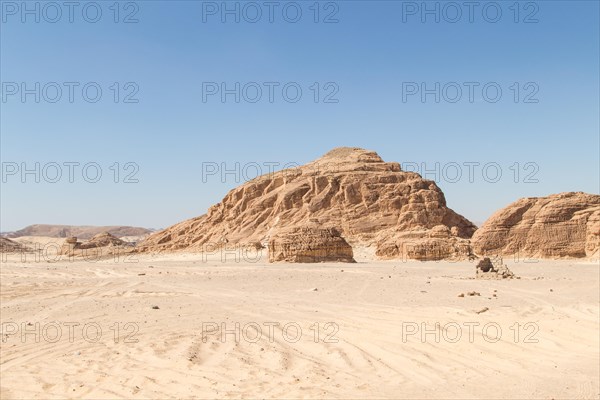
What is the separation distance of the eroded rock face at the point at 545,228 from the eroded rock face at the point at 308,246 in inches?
366

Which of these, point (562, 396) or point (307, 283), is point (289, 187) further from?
point (562, 396)

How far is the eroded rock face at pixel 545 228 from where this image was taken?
28.8 metres

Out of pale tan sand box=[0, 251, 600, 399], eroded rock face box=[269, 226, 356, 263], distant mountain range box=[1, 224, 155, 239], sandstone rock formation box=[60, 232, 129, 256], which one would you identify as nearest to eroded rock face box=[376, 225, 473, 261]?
eroded rock face box=[269, 226, 356, 263]

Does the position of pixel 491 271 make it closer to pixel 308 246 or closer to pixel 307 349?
pixel 308 246

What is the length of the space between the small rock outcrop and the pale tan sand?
367 centimetres

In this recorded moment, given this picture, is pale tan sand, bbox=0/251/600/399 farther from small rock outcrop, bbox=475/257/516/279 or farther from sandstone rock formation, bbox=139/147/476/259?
sandstone rock formation, bbox=139/147/476/259

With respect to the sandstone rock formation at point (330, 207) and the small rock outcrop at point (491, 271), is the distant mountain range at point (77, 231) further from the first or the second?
the small rock outcrop at point (491, 271)

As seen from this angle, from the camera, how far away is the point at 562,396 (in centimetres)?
537

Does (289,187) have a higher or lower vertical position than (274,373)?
higher

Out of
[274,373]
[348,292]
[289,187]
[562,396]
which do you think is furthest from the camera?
[289,187]

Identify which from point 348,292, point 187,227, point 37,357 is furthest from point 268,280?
point 187,227

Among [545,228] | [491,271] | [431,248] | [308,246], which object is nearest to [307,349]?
[491,271]

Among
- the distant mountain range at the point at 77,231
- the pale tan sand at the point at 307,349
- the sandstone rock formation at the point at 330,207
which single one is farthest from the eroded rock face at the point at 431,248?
the distant mountain range at the point at 77,231

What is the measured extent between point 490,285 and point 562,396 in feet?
32.9
